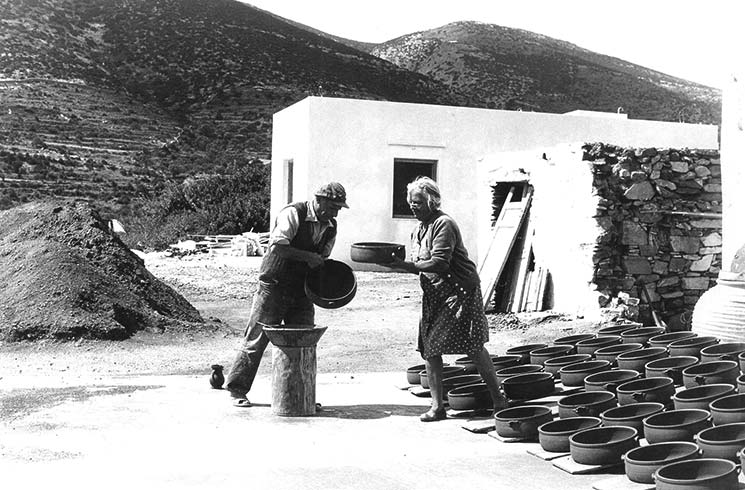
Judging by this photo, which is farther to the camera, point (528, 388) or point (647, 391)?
point (528, 388)

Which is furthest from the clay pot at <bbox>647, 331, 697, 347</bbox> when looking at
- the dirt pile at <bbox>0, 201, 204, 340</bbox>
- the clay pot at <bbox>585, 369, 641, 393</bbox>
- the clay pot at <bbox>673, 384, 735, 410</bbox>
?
the dirt pile at <bbox>0, 201, 204, 340</bbox>

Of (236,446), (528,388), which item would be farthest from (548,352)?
(236,446)

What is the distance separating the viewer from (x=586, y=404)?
19.6 feet

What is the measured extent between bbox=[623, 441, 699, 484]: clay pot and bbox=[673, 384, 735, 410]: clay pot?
82 cm

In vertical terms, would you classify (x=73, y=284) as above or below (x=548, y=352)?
above

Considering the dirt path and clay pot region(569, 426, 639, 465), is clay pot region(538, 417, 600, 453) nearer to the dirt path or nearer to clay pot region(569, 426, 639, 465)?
clay pot region(569, 426, 639, 465)

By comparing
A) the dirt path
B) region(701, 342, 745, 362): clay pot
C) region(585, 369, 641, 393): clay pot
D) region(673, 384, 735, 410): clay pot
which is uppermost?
region(701, 342, 745, 362): clay pot

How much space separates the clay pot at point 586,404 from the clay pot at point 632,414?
9cm

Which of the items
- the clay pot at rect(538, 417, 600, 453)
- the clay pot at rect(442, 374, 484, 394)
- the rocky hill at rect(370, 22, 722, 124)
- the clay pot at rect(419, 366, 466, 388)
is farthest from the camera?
the rocky hill at rect(370, 22, 722, 124)

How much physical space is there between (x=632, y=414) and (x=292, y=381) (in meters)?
2.37

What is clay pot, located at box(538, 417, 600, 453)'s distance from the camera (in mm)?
5191

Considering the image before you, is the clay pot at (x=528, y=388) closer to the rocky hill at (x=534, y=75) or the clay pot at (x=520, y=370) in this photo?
the clay pot at (x=520, y=370)

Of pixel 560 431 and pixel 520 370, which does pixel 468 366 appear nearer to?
pixel 520 370

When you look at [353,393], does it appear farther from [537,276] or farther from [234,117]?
[234,117]
